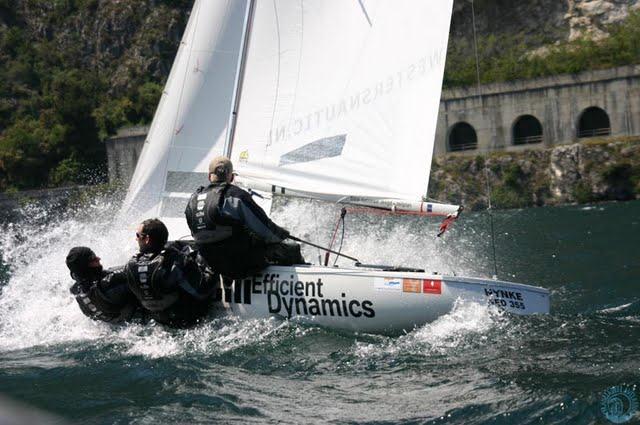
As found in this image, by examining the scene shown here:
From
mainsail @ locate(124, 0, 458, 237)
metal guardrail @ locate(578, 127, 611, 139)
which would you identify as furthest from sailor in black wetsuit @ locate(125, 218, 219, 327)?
metal guardrail @ locate(578, 127, 611, 139)

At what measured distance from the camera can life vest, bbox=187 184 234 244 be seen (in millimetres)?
8539

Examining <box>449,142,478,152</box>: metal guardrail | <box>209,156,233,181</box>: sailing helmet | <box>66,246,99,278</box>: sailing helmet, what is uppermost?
<box>449,142,478,152</box>: metal guardrail

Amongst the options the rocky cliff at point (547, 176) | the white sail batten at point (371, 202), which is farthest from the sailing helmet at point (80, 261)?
the rocky cliff at point (547, 176)

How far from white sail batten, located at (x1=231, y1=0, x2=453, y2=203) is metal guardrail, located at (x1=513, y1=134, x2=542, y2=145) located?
120 feet

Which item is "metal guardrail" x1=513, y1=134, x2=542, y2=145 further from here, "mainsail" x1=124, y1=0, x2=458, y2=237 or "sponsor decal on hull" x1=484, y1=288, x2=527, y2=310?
"sponsor decal on hull" x1=484, y1=288, x2=527, y2=310

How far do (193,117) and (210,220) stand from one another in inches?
98.7

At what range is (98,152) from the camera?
48.1 m

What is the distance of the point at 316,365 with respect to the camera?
297 inches

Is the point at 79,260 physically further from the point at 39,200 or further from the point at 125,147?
the point at 125,147

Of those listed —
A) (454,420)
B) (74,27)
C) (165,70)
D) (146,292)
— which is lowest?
(454,420)

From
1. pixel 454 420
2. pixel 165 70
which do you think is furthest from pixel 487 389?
pixel 165 70

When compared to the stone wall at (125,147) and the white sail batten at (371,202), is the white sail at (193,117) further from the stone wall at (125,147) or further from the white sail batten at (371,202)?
the stone wall at (125,147)

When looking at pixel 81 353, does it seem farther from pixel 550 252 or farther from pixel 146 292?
pixel 550 252

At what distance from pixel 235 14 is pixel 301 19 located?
1011mm
